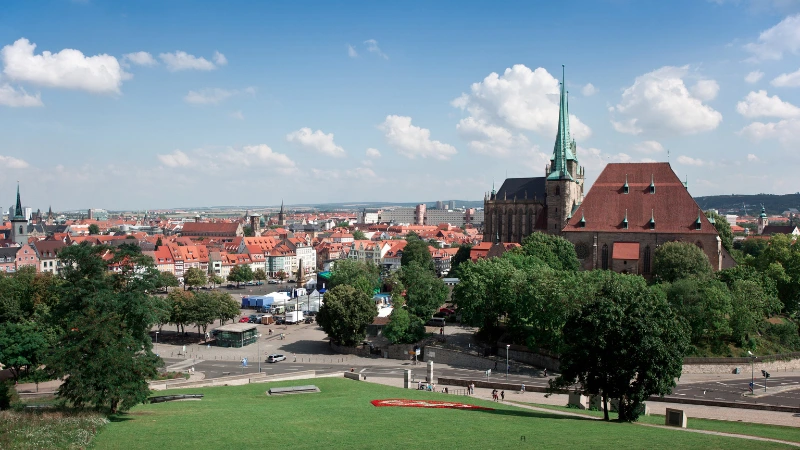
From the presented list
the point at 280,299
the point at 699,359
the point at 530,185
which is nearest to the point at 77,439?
the point at 699,359

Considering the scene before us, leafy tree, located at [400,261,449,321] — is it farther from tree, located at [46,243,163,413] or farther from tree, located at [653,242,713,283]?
tree, located at [46,243,163,413]

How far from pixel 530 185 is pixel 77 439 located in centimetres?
7640

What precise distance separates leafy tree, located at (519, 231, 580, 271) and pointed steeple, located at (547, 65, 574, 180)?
12.7m

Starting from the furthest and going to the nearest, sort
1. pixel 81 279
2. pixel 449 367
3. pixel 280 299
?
pixel 280 299
pixel 449 367
pixel 81 279

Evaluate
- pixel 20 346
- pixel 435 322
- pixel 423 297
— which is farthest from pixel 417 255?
pixel 20 346

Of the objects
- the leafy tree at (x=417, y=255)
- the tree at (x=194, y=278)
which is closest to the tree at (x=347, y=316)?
the leafy tree at (x=417, y=255)

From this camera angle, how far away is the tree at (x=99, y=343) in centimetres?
2769

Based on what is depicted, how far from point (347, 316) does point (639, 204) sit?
38182mm

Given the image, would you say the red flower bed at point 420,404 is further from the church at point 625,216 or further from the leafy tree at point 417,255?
the leafy tree at point 417,255

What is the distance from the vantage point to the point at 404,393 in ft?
123

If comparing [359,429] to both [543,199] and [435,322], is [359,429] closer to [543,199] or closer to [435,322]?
[435,322]

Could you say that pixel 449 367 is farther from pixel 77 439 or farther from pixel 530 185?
pixel 530 185

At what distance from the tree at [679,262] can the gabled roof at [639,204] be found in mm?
7538

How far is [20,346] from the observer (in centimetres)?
4522
